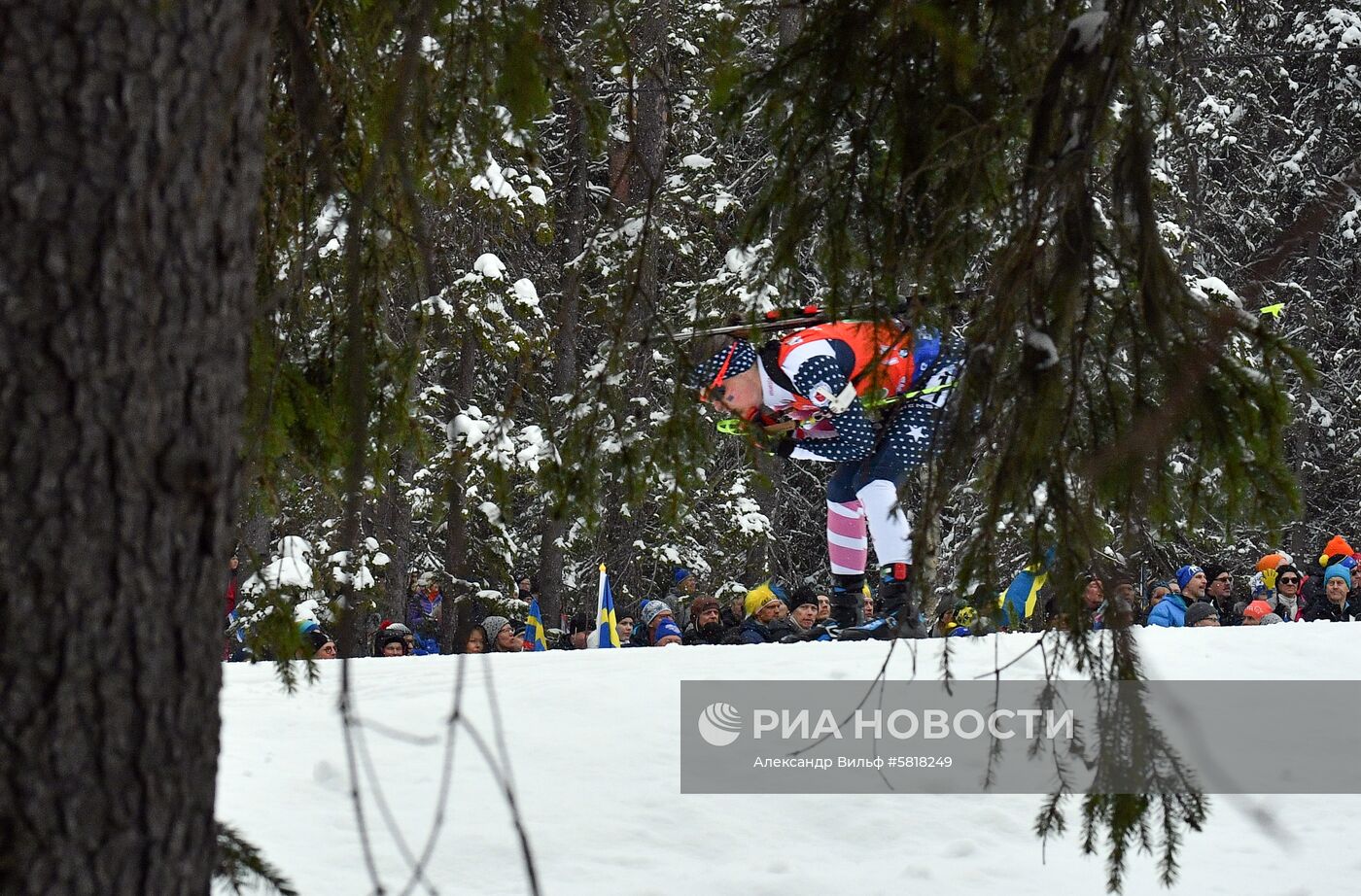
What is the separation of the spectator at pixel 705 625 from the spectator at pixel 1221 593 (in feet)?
14.1

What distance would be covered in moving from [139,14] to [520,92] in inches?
44.4

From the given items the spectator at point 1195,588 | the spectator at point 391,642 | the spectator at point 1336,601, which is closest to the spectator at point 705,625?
the spectator at point 391,642

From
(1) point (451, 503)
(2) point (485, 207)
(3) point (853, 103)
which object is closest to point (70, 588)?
(1) point (451, 503)

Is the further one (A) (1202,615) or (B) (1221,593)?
(B) (1221,593)

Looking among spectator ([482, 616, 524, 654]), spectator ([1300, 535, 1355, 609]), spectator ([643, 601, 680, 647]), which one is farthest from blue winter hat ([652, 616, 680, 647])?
spectator ([1300, 535, 1355, 609])

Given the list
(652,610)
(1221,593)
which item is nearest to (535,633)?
(652,610)

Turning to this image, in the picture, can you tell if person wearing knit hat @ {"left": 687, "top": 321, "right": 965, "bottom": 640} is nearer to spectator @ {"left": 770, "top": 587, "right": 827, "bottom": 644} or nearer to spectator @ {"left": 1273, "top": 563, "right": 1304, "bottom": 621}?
spectator @ {"left": 770, "top": 587, "right": 827, "bottom": 644}

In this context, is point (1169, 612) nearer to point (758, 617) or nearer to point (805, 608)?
point (805, 608)

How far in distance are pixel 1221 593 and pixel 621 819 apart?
26.7 feet

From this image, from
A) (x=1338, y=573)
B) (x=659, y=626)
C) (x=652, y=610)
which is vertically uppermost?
(x=1338, y=573)

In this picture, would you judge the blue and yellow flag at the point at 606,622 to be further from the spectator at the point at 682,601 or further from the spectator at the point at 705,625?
the spectator at the point at 682,601

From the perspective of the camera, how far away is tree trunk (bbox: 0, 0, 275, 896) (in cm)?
154

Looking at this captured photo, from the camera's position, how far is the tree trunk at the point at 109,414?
1540mm

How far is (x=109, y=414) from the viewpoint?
1.58 meters
